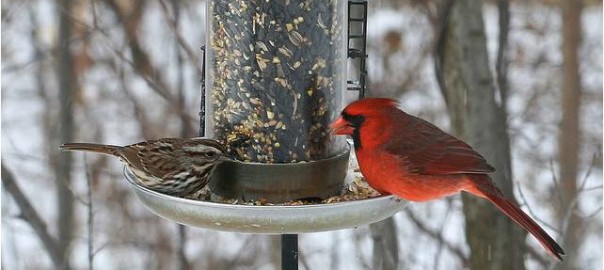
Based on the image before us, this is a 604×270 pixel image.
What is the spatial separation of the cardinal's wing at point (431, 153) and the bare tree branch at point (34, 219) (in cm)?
413

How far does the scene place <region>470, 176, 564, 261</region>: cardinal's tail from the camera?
2965 mm

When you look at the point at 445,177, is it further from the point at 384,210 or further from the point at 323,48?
the point at 323,48

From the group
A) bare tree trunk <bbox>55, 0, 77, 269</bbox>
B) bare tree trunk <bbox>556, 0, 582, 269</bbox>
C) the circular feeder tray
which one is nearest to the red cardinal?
the circular feeder tray

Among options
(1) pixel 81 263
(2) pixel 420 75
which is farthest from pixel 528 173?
(1) pixel 81 263

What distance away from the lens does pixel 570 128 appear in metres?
6.14

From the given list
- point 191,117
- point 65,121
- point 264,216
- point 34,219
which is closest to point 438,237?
point 191,117

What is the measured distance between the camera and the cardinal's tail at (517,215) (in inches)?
117

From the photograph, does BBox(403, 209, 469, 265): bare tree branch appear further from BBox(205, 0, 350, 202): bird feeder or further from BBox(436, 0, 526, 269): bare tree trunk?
BBox(205, 0, 350, 202): bird feeder

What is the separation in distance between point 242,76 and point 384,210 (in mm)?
613

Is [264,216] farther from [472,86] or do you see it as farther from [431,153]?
[472,86]

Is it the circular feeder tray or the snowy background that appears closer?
the circular feeder tray

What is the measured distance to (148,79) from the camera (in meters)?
6.40

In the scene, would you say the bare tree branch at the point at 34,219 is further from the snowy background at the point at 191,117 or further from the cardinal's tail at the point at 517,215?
the cardinal's tail at the point at 517,215

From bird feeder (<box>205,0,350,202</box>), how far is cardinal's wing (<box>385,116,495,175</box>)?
229mm
